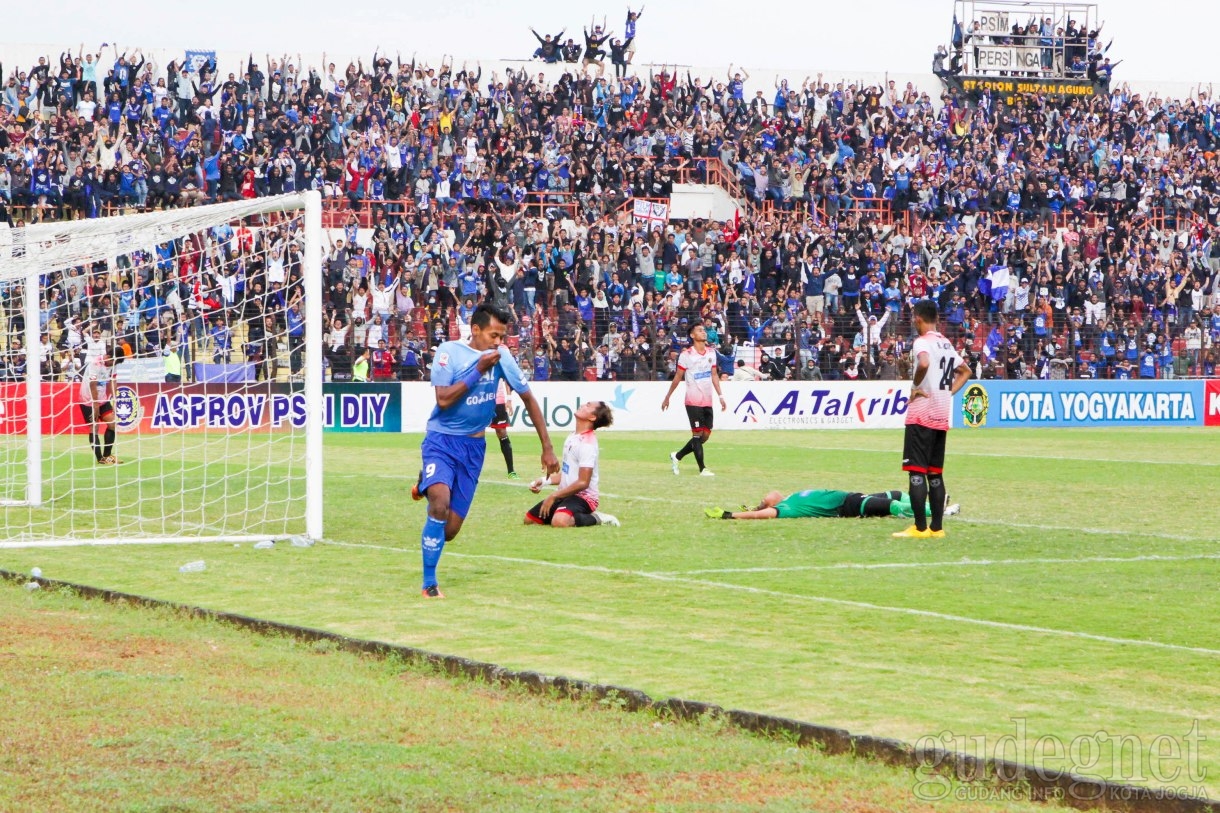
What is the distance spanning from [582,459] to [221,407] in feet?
50.1

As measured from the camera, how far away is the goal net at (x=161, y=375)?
14.3m

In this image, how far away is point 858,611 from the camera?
377 inches

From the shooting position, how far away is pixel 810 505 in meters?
15.7

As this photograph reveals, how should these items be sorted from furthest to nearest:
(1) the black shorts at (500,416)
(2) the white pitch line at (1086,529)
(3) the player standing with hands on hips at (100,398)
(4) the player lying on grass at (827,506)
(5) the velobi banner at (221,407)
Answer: (5) the velobi banner at (221,407) → (3) the player standing with hands on hips at (100,398) → (1) the black shorts at (500,416) → (4) the player lying on grass at (827,506) → (2) the white pitch line at (1086,529)

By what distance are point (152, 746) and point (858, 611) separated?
4715 mm

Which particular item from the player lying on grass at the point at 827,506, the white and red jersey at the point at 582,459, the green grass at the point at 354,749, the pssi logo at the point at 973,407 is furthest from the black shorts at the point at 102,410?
the pssi logo at the point at 973,407

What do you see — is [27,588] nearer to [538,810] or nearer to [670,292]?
[538,810]

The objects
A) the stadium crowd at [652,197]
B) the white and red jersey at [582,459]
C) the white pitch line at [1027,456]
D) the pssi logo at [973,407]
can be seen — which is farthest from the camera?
the pssi logo at [973,407]

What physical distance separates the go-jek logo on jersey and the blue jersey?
25410 mm

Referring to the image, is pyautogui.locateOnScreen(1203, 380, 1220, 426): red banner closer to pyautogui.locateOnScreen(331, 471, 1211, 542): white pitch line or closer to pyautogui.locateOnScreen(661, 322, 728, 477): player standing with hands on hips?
pyautogui.locateOnScreen(661, 322, 728, 477): player standing with hands on hips

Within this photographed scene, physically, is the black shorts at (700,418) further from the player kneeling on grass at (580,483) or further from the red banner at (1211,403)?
the red banner at (1211,403)

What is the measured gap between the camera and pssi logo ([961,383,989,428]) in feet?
123

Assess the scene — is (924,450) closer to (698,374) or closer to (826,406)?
(698,374)

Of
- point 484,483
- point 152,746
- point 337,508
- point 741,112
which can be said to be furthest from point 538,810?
point 741,112
